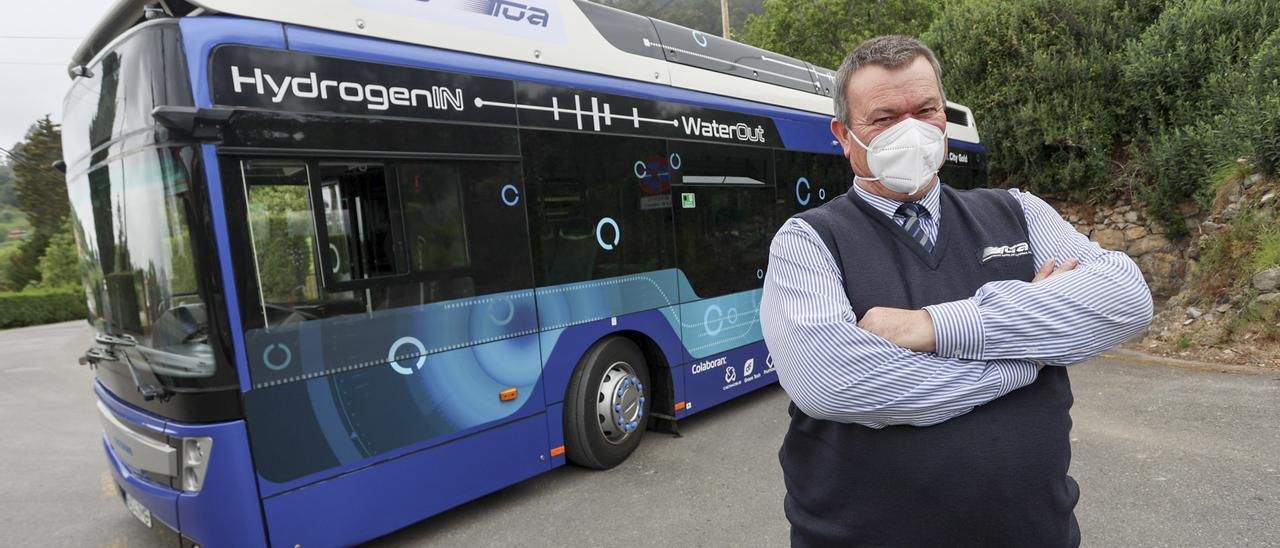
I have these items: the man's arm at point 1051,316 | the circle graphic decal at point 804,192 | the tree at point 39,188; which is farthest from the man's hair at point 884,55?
the tree at point 39,188

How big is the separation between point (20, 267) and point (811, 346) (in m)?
39.2

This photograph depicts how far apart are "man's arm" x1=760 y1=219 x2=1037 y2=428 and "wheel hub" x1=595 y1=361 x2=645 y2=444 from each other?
3296 millimetres

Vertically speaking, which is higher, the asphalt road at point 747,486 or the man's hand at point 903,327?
the man's hand at point 903,327

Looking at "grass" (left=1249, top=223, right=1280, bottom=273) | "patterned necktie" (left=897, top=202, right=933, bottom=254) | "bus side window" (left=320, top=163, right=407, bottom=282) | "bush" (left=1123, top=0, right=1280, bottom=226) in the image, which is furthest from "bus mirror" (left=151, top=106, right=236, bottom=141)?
"bush" (left=1123, top=0, right=1280, bottom=226)

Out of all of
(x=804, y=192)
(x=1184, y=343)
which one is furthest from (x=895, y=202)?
(x=1184, y=343)

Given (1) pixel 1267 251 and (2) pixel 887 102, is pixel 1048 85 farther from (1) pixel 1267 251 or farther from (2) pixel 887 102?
(2) pixel 887 102

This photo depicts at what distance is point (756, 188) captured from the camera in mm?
6020

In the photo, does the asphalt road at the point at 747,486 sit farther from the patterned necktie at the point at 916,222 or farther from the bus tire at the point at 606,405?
the patterned necktie at the point at 916,222

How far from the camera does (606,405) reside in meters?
4.76

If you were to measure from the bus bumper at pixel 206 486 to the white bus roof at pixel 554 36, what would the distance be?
191cm

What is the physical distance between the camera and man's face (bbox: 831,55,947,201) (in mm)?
1606

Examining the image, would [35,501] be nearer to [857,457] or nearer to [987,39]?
[857,457]

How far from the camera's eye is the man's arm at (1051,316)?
1401 millimetres

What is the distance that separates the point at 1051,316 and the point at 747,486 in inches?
128
